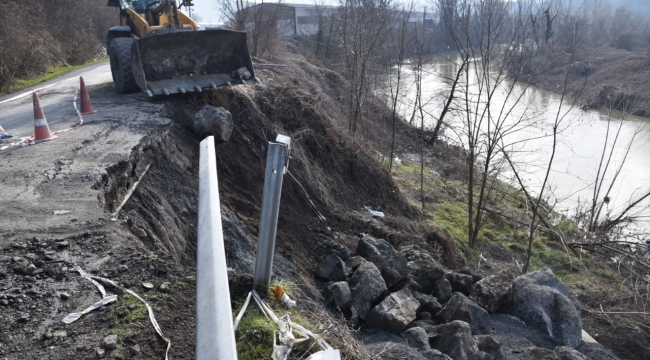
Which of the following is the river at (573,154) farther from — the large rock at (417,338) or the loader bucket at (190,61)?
the large rock at (417,338)

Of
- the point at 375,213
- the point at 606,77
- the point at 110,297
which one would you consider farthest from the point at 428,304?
the point at 606,77

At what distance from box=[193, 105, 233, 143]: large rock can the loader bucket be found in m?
0.95

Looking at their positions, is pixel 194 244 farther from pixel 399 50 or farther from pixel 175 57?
pixel 399 50

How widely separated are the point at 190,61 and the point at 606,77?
36762 millimetres

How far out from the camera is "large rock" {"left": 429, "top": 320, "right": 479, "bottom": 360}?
5688mm

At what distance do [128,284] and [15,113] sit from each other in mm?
7881

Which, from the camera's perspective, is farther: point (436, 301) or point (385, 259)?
point (385, 259)

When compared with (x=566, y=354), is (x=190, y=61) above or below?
above

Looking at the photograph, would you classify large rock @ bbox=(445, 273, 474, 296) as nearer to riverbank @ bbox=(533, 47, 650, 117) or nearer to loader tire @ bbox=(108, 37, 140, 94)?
loader tire @ bbox=(108, 37, 140, 94)

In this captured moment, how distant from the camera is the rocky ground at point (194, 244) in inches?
150

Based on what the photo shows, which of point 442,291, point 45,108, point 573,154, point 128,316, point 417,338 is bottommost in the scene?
point 573,154

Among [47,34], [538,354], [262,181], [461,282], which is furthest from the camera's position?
[47,34]

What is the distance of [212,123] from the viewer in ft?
30.3

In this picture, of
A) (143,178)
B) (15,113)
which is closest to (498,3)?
(143,178)
